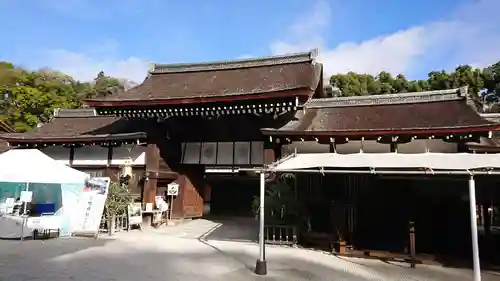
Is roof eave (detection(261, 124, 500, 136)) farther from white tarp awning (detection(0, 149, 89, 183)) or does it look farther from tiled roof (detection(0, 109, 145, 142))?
white tarp awning (detection(0, 149, 89, 183))

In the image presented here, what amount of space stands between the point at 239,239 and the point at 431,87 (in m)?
27.3

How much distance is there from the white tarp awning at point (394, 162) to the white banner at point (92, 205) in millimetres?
5833

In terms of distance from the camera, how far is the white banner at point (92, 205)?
33.5ft

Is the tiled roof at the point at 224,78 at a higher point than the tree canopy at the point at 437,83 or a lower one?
lower

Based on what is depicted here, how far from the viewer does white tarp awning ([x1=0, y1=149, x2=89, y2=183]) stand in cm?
936

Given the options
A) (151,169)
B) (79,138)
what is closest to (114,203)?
(151,169)

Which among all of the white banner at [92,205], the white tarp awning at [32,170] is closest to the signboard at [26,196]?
the white tarp awning at [32,170]

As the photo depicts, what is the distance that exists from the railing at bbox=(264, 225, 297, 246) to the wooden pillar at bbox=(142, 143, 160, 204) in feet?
15.7

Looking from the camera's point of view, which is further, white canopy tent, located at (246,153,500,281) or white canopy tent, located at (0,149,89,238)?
white canopy tent, located at (0,149,89,238)

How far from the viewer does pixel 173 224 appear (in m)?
12.9

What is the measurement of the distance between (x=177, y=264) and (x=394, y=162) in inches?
182

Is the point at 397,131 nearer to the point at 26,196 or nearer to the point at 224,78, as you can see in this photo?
the point at 224,78

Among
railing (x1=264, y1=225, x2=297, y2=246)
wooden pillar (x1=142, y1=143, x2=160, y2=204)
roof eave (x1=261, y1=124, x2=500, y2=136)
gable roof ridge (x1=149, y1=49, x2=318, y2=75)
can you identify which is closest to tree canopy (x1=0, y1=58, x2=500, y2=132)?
gable roof ridge (x1=149, y1=49, x2=318, y2=75)

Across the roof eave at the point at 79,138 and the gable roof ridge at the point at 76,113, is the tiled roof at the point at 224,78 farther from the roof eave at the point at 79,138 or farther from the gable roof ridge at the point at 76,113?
the gable roof ridge at the point at 76,113
